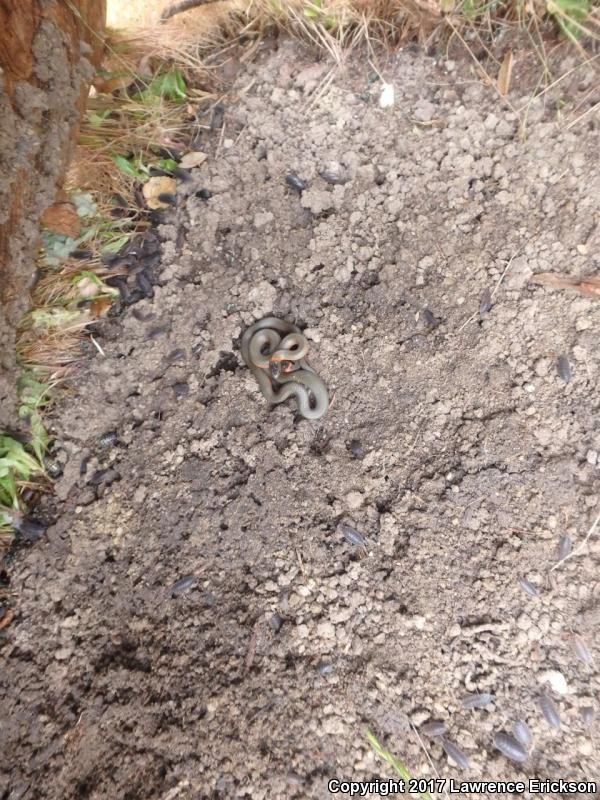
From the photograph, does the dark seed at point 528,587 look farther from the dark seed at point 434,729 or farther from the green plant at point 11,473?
the green plant at point 11,473

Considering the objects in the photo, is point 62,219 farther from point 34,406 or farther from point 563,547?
point 563,547

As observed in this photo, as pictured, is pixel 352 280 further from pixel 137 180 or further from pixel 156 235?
pixel 137 180

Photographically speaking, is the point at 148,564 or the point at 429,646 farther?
the point at 148,564

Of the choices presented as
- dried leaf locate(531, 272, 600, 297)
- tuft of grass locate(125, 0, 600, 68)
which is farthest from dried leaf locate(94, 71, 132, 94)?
dried leaf locate(531, 272, 600, 297)

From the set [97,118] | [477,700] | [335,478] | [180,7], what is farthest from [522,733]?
[180,7]

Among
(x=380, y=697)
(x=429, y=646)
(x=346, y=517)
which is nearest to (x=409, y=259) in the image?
(x=346, y=517)

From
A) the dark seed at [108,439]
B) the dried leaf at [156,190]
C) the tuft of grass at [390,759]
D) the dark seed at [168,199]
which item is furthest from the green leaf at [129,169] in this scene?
the tuft of grass at [390,759]

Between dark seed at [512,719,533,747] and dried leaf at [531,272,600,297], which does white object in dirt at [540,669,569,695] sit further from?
dried leaf at [531,272,600,297]
